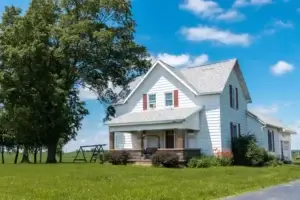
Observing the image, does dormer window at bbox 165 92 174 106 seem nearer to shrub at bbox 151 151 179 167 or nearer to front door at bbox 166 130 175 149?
front door at bbox 166 130 175 149

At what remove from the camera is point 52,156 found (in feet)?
129

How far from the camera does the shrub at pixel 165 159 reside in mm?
29422

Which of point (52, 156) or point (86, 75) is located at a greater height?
point (86, 75)

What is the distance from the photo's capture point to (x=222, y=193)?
14289mm

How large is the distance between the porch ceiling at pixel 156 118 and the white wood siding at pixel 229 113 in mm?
2305

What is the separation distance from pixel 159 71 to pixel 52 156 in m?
12.5

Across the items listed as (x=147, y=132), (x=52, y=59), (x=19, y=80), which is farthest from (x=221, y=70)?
(x=19, y=80)

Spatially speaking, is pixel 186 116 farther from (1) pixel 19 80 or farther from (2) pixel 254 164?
(1) pixel 19 80

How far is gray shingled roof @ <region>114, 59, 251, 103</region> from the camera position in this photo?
33969 millimetres

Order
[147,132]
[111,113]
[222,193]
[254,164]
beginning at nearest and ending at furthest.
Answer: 1. [222,193]
2. [254,164]
3. [147,132]
4. [111,113]

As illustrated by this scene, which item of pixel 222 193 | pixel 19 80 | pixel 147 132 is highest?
pixel 19 80

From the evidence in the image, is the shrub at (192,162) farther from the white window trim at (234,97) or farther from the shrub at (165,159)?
the white window trim at (234,97)

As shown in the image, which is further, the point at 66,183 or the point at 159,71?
the point at 159,71

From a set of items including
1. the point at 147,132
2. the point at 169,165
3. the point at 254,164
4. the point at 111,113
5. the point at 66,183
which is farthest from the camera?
the point at 111,113
